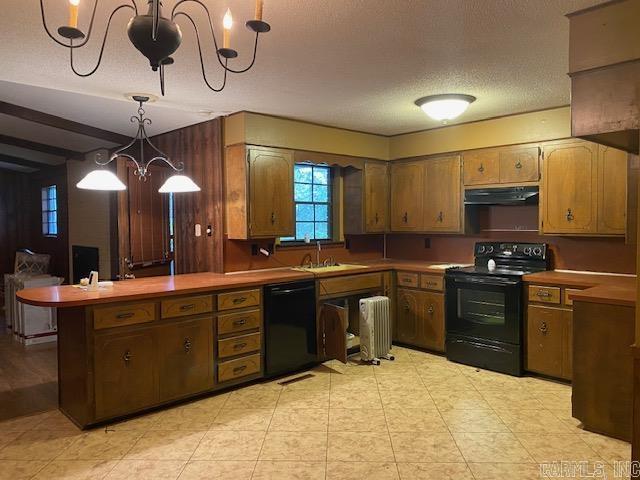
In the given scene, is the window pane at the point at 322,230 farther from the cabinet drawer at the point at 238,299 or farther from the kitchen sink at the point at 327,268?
the cabinet drawer at the point at 238,299

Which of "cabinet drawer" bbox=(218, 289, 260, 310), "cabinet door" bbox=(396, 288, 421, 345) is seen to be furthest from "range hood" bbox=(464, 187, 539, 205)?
"cabinet drawer" bbox=(218, 289, 260, 310)

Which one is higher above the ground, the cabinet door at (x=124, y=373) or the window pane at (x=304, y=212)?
the window pane at (x=304, y=212)

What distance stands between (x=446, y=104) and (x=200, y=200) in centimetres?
253

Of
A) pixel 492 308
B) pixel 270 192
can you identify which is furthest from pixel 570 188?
pixel 270 192

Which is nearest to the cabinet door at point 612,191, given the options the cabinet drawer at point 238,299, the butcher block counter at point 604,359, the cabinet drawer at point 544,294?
the cabinet drawer at point 544,294

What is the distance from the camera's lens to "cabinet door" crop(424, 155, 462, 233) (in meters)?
5.04

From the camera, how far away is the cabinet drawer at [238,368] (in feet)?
12.5

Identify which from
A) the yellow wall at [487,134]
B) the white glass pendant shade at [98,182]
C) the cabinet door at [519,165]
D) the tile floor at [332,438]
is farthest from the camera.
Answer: the cabinet door at [519,165]

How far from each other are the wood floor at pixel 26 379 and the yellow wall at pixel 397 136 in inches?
106

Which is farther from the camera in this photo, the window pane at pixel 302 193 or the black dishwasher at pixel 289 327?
the window pane at pixel 302 193

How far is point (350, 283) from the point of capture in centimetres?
475

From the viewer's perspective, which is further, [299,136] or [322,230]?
[322,230]

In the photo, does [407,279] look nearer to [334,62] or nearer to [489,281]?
[489,281]

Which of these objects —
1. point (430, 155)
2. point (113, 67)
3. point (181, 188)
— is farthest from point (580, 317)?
point (113, 67)
